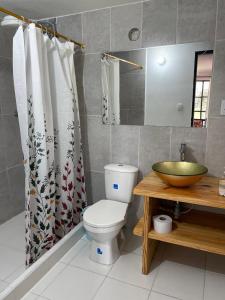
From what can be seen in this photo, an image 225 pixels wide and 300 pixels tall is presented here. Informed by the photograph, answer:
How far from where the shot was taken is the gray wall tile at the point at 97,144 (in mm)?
2439

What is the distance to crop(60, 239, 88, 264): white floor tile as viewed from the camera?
2000 millimetres

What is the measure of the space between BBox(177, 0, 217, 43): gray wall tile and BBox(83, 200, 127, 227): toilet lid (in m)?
1.53

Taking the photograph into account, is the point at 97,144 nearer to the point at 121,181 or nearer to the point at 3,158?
the point at 121,181

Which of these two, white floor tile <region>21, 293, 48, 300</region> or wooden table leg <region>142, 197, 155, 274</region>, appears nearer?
white floor tile <region>21, 293, 48, 300</region>

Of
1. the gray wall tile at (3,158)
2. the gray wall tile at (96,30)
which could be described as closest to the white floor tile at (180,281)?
the gray wall tile at (3,158)

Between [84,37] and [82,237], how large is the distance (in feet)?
6.51

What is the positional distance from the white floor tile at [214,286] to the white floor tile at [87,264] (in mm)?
744

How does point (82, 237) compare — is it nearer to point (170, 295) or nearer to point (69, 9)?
→ point (170, 295)

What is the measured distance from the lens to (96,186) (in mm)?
2613

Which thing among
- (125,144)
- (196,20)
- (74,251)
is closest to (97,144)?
(125,144)

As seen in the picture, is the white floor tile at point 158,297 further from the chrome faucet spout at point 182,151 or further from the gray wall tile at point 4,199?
the gray wall tile at point 4,199

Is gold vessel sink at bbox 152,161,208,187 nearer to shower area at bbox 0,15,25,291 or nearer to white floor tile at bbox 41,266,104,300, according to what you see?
white floor tile at bbox 41,266,104,300

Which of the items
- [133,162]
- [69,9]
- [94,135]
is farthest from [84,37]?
[133,162]

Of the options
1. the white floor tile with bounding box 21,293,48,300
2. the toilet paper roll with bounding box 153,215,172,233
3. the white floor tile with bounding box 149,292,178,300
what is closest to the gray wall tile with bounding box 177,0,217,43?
the toilet paper roll with bounding box 153,215,172,233
